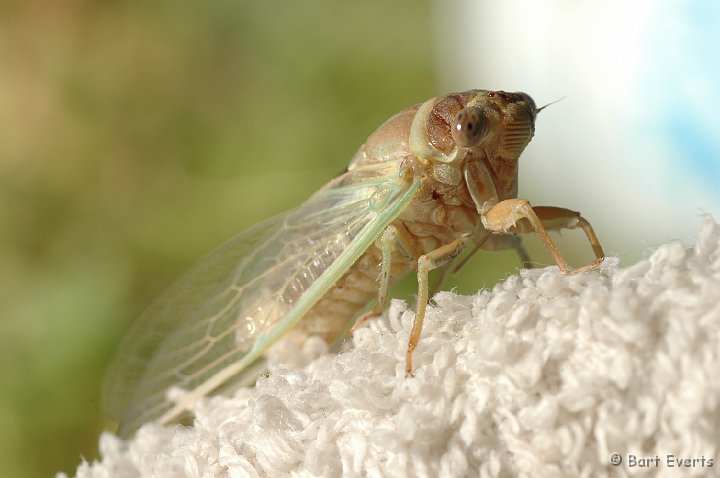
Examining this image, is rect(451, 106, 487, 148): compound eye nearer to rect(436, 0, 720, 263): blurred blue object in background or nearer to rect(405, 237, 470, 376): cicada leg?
rect(405, 237, 470, 376): cicada leg

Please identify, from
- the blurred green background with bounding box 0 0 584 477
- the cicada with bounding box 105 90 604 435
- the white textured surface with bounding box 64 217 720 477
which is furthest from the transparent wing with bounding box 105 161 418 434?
the blurred green background with bounding box 0 0 584 477

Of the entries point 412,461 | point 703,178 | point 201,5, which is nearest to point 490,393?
point 412,461

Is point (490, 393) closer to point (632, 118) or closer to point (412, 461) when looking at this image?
point (412, 461)

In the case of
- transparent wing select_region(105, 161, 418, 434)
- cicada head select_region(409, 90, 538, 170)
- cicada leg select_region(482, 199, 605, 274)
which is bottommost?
transparent wing select_region(105, 161, 418, 434)

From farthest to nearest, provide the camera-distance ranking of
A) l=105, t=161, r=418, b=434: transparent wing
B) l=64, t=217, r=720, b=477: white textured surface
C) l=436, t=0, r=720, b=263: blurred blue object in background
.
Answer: l=436, t=0, r=720, b=263: blurred blue object in background < l=105, t=161, r=418, b=434: transparent wing < l=64, t=217, r=720, b=477: white textured surface

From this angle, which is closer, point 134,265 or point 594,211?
point 134,265

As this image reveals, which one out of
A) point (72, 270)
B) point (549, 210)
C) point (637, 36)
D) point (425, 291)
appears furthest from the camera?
point (637, 36)
